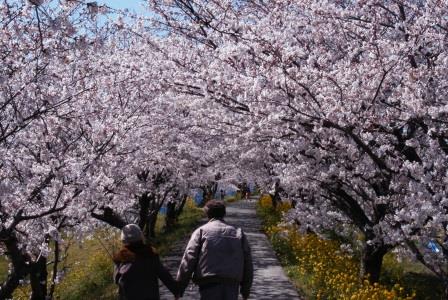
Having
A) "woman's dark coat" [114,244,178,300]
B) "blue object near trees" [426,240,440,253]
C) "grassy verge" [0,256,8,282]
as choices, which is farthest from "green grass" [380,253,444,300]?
"grassy verge" [0,256,8,282]

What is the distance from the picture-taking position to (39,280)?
348 inches

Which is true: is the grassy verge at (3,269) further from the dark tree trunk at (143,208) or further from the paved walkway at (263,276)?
the paved walkway at (263,276)

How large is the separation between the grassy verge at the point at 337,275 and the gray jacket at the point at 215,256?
2.19 meters

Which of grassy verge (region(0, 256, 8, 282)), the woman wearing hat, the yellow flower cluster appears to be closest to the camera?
the woman wearing hat

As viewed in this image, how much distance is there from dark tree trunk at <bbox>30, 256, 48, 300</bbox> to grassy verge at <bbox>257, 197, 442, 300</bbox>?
13.3 feet

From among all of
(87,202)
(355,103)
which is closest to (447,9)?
(355,103)

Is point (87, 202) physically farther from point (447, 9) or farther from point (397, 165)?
point (447, 9)

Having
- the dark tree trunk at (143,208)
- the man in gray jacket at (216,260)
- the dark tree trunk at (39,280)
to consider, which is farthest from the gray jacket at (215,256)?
the dark tree trunk at (143,208)

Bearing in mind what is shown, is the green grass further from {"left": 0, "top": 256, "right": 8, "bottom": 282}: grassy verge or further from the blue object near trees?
{"left": 0, "top": 256, "right": 8, "bottom": 282}: grassy verge

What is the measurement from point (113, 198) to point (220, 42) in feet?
15.4

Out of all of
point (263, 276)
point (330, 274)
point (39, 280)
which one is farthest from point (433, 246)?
point (263, 276)

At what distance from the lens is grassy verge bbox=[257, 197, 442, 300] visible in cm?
778

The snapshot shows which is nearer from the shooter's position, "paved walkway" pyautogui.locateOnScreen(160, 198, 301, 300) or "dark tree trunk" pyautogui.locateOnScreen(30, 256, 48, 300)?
"dark tree trunk" pyautogui.locateOnScreen(30, 256, 48, 300)

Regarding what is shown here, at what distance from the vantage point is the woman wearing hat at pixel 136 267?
502cm
